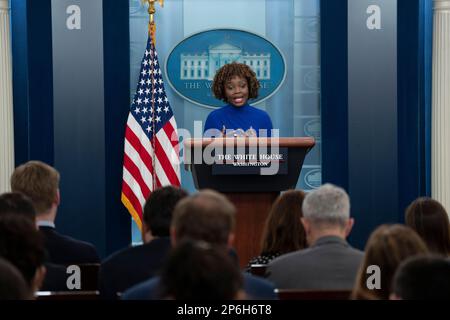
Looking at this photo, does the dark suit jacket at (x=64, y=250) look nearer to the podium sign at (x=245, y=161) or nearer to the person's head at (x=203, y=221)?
the person's head at (x=203, y=221)

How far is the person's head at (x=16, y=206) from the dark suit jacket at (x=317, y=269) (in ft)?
3.34

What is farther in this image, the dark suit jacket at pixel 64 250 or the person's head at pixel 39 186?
the person's head at pixel 39 186

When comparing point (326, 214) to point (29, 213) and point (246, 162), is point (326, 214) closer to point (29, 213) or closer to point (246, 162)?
point (29, 213)

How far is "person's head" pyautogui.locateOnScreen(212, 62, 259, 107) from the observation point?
20.4 feet

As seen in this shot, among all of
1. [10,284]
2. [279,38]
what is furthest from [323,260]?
[279,38]

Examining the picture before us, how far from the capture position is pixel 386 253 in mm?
2758

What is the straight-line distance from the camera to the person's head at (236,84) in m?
6.21

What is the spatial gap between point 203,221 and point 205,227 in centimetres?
2

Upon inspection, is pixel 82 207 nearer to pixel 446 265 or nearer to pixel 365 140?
pixel 365 140

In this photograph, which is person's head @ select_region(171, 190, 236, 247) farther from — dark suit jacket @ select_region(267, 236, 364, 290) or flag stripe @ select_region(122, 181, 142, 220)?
flag stripe @ select_region(122, 181, 142, 220)

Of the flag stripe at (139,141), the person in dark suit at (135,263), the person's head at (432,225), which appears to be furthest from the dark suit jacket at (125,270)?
the flag stripe at (139,141)

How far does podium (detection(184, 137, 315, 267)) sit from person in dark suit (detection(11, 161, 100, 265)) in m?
1.42

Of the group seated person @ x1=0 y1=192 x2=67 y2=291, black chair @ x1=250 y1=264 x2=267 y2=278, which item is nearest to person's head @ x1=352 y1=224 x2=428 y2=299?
black chair @ x1=250 y1=264 x2=267 y2=278

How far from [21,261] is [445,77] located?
596 centimetres
